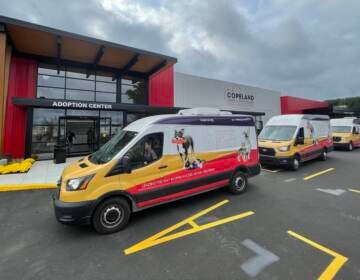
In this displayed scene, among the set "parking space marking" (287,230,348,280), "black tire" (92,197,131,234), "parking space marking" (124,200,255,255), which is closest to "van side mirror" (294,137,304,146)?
"parking space marking" (124,200,255,255)

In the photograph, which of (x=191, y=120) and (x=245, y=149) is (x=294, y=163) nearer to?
(x=245, y=149)

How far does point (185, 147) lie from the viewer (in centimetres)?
498

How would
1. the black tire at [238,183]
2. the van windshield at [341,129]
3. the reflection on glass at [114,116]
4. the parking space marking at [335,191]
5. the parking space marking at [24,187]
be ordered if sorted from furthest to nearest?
the van windshield at [341,129] → the reflection on glass at [114,116] → the parking space marking at [24,187] → the parking space marking at [335,191] → the black tire at [238,183]

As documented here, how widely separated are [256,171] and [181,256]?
4264 millimetres

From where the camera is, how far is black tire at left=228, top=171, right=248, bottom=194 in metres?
5.94

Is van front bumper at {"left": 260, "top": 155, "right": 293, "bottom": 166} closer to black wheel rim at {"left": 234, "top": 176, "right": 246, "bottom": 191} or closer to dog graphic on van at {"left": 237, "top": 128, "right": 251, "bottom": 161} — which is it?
dog graphic on van at {"left": 237, "top": 128, "right": 251, "bottom": 161}

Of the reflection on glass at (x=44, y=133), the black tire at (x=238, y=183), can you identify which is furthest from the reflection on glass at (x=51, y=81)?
the black tire at (x=238, y=183)

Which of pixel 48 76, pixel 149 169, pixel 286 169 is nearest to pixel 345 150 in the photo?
pixel 286 169

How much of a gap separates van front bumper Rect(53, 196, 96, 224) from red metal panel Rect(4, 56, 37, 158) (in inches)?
400

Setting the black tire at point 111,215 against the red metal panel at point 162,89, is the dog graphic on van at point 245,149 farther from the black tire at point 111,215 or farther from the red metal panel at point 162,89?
the red metal panel at point 162,89

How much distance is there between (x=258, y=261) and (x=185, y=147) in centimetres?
281

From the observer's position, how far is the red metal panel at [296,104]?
2666 cm

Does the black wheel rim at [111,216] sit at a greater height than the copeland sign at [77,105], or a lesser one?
lesser

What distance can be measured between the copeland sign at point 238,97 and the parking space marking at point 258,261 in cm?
1888
